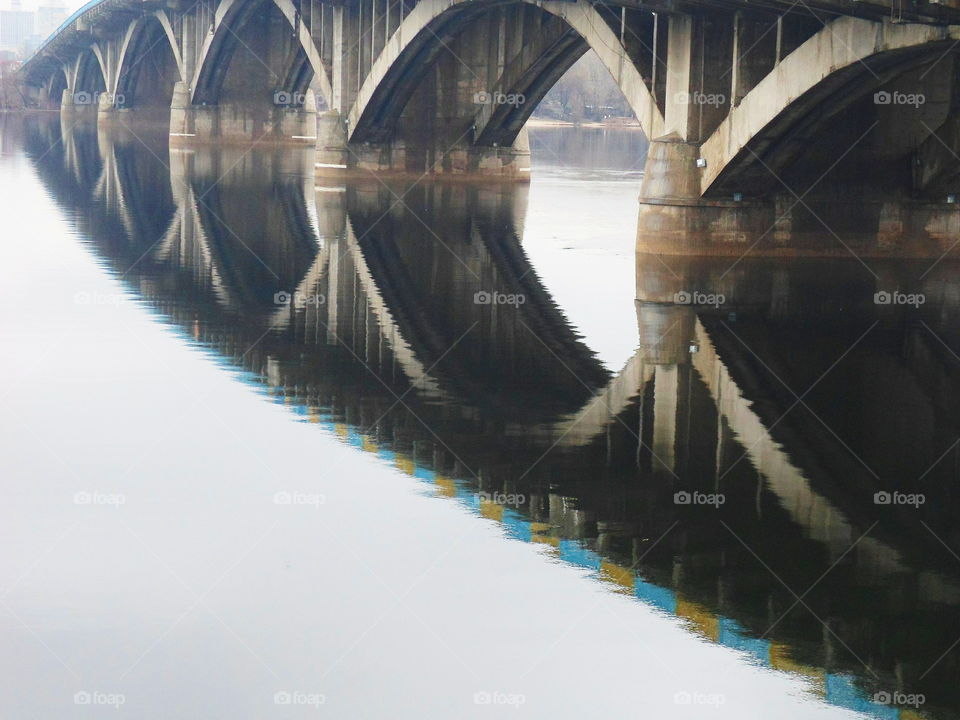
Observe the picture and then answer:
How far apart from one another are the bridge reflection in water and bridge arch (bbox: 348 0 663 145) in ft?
46.5

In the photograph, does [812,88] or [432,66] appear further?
[432,66]

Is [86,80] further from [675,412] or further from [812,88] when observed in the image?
[675,412]

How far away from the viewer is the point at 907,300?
2819cm

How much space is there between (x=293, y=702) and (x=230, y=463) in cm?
598

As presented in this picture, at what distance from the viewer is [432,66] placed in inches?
2251

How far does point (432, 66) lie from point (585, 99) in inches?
4460

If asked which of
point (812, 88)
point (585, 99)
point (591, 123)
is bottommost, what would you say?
point (812, 88)

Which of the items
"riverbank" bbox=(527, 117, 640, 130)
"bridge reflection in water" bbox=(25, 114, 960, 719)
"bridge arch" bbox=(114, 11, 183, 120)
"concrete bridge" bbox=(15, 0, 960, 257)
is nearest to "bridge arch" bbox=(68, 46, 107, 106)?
"bridge arch" bbox=(114, 11, 183, 120)

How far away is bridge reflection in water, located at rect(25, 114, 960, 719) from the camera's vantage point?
11820 mm

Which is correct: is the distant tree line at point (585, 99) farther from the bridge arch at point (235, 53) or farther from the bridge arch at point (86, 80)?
the bridge arch at point (235, 53)

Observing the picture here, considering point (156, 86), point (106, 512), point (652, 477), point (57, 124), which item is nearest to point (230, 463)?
point (106, 512)

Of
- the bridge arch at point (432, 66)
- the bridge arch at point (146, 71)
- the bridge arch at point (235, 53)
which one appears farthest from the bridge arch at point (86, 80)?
the bridge arch at point (432, 66)

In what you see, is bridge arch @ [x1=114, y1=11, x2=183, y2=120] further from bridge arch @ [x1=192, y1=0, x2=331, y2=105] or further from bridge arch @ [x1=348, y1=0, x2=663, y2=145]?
bridge arch @ [x1=348, y1=0, x2=663, y2=145]

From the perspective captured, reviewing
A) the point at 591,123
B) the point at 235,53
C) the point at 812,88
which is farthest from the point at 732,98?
the point at 591,123
